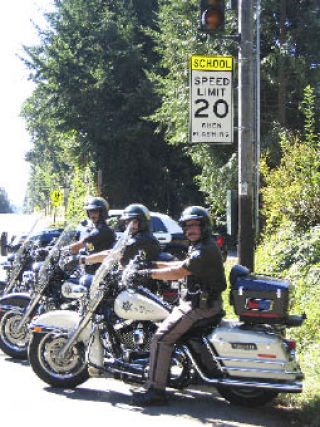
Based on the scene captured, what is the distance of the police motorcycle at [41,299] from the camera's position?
7.96 meters

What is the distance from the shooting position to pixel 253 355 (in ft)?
19.1

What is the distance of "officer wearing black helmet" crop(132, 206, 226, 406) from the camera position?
6023mm

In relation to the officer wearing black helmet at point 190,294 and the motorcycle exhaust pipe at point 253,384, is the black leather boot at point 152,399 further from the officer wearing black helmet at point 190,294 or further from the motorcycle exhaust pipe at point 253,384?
the motorcycle exhaust pipe at point 253,384

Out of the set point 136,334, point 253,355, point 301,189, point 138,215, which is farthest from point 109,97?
point 253,355

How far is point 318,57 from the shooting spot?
845 inches

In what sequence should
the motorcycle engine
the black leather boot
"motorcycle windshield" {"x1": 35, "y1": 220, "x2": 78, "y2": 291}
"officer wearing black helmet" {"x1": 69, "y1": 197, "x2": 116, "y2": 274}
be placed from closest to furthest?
the black leather boot
the motorcycle engine
"motorcycle windshield" {"x1": 35, "y1": 220, "x2": 78, "y2": 291}
"officer wearing black helmet" {"x1": 69, "y1": 197, "x2": 116, "y2": 274}

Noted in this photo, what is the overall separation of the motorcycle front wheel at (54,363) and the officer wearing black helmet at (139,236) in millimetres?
1179

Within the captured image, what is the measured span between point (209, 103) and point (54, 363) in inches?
144

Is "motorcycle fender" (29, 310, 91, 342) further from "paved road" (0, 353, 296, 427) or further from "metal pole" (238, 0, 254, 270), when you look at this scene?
"metal pole" (238, 0, 254, 270)

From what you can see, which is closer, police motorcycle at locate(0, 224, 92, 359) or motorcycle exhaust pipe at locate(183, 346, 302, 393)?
motorcycle exhaust pipe at locate(183, 346, 302, 393)

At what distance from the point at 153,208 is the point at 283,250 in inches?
868

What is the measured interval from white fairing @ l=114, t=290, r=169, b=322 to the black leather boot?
67 centimetres

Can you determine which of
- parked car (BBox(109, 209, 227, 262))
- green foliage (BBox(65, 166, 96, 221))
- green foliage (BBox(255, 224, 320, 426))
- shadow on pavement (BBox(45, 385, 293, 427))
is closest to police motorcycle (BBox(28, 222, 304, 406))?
shadow on pavement (BBox(45, 385, 293, 427))

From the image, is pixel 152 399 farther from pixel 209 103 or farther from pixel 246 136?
pixel 209 103
